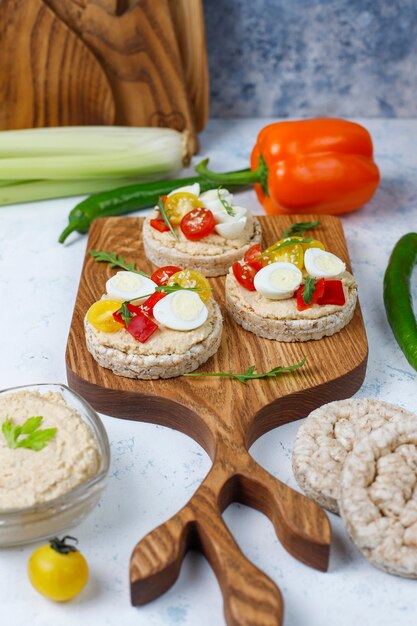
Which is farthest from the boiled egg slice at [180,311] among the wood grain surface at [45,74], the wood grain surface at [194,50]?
the wood grain surface at [194,50]

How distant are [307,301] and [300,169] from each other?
149 centimetres

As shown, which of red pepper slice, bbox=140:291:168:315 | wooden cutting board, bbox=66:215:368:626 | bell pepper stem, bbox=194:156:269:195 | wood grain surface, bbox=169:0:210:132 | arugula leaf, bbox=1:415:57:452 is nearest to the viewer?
wooden cutting board, bbox=66:215:368:626

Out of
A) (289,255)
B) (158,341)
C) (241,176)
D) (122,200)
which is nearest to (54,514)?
(158,341)

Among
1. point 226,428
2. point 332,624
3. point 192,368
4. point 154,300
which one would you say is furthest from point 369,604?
point 154,300

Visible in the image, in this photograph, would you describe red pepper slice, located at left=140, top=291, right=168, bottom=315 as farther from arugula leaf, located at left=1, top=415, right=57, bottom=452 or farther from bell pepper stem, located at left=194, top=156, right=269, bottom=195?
bell pepper stem, located at left=194, top=156, right=269, bottom=195

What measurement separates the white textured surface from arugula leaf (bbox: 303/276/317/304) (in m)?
0.52

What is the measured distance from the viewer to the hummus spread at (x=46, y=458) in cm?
300

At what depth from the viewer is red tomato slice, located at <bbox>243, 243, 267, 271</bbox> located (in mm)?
4148

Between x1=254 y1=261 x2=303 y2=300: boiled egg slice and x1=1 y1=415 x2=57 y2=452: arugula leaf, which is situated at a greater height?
x1=254 y1=261 x2=303 y2=300: boiled egg slice

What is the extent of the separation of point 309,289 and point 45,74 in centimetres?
289

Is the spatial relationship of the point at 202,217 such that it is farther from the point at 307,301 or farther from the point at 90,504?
the point at 90,504

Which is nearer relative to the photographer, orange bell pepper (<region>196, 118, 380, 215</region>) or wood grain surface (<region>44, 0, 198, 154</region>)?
orange bell pepper (<region>196, 118, 380, 215</region>)

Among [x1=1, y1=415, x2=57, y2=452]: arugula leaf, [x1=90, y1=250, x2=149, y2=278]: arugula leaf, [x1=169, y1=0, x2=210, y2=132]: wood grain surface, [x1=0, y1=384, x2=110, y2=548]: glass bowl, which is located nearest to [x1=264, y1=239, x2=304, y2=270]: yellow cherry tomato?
[x1=90, y1=250, x2=149, y2=278]: arugula leaf

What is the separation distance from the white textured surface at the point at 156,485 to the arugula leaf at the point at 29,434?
0.39 meters
